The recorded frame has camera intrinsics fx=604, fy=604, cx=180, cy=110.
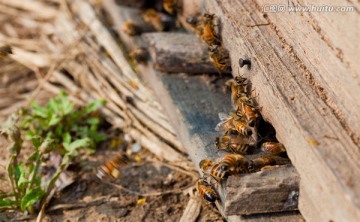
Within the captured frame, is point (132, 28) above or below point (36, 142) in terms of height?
above

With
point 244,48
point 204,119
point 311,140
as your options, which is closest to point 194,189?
point 204,119

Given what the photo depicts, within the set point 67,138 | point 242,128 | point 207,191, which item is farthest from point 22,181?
point 242,128

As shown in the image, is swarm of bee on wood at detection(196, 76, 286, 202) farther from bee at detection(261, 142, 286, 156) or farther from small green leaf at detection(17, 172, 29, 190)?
small green leaf at detection(17, 172, 29, 190)

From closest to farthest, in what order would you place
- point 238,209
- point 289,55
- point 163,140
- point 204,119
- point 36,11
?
point 238,209, point 289,55, point 204,119, point 163,140, point 36,11

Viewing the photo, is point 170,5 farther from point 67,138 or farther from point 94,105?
point 67,138

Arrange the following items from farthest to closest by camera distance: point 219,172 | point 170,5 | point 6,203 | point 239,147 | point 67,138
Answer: point 170,5, point 67,138, point 6,203, point 239,147, point 219,172

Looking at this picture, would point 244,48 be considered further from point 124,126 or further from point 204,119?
point 124,126

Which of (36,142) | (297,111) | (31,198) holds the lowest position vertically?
(31,198)
